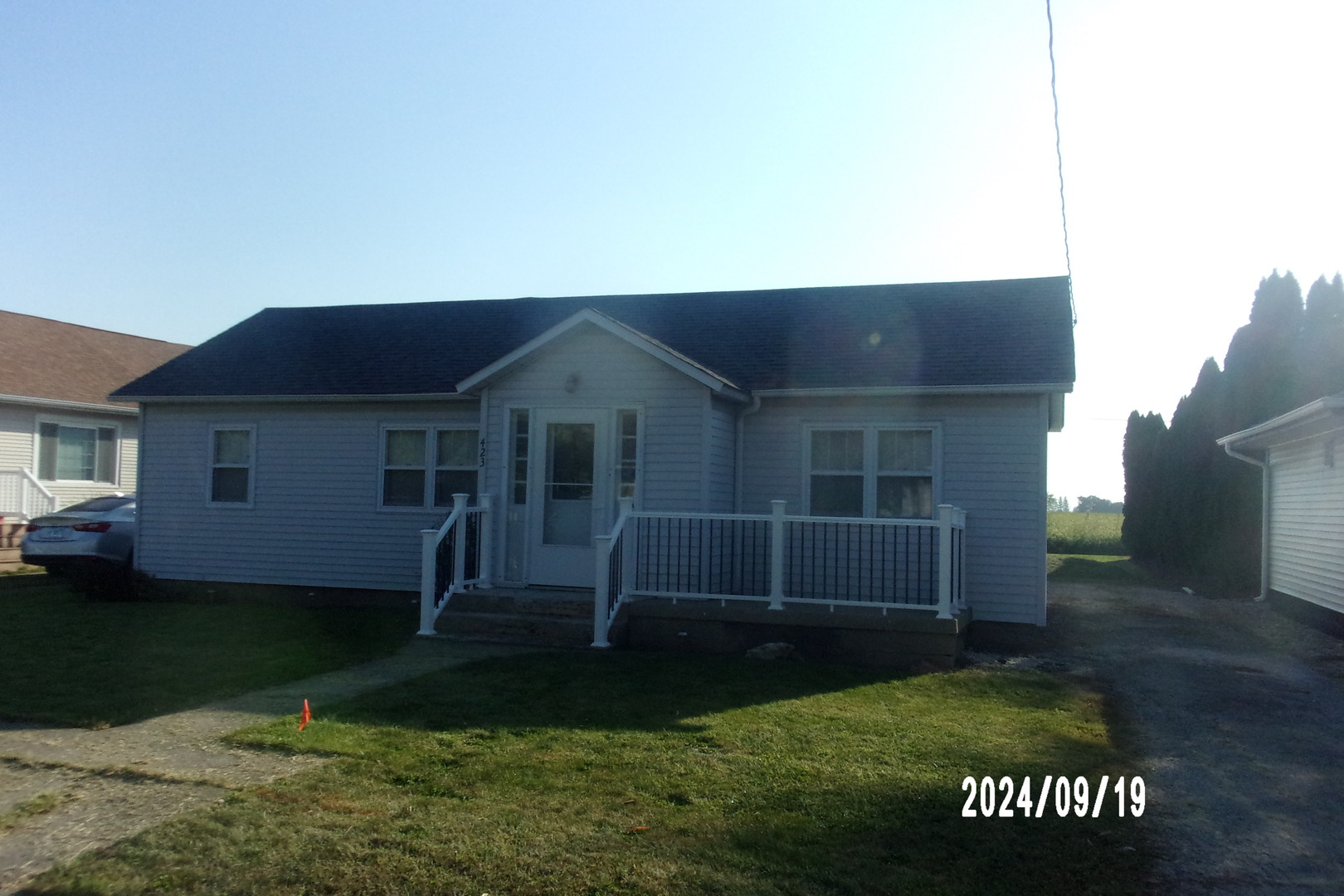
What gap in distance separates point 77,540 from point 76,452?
8.89 metres

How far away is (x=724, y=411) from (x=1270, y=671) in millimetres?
6187

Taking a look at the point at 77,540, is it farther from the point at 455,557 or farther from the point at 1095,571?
the point at 1095,571

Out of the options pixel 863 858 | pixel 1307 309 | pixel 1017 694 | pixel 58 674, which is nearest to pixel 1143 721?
pixel 1017 694

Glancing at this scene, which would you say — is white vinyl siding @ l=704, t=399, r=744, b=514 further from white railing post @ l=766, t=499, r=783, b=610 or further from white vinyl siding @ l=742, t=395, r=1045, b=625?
white vinyl siding @ l=742, t=395, r=1045, b=625

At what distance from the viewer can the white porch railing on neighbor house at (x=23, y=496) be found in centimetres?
2061

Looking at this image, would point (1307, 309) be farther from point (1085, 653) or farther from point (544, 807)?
point (544, 807)

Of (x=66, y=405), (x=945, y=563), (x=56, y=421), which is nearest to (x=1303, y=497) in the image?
(x=945, y=563)

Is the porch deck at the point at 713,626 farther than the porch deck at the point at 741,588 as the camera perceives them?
No

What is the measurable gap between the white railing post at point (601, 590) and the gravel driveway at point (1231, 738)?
4695 mm

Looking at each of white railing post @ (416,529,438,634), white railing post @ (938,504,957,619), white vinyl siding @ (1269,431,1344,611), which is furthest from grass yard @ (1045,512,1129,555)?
white railing post @ (416,529,438,634)

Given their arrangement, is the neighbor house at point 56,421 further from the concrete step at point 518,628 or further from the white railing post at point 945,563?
the white railing post at point 945,563

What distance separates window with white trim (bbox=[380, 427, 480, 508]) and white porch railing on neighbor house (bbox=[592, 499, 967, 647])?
138 inches

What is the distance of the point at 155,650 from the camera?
10.2 metres

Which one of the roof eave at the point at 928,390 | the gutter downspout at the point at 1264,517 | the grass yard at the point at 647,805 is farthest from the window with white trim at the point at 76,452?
the gutter downspout at the point at 1264,517
